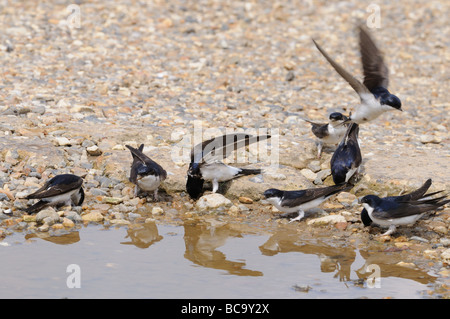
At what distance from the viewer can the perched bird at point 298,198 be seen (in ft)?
23.1

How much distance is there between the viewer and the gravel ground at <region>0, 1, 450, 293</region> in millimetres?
7559

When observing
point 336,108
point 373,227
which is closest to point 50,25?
point 336,108

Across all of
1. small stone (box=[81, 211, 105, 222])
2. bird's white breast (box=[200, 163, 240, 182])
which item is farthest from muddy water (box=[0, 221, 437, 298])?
bird's white breast (box=[200, 163, 240, 182])

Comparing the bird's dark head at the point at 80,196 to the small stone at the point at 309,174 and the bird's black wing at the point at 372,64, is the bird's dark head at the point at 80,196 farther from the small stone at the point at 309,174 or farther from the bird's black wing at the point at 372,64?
the bird's black wing at the point at 372,64

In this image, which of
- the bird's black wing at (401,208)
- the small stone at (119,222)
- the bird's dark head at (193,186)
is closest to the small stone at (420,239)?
the bird's black wing at (401,208)

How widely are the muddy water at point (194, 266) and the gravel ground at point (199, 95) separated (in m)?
0.36

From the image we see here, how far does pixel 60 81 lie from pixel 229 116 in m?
2.68

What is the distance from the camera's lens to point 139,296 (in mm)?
5188

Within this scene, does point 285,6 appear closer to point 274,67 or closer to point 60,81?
point 274,67

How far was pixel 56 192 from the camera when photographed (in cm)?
680

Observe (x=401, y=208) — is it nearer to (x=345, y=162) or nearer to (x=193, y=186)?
(x=345, y=162)

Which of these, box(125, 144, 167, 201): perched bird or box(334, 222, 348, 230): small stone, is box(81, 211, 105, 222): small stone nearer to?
box(125, 144, 167, 201): perched bird

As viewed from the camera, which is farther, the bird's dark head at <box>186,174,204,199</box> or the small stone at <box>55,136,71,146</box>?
the small stone at <box>55,136,71,146</box>

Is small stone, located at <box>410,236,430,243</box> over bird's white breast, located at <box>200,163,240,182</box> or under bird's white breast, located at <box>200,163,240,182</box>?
under
